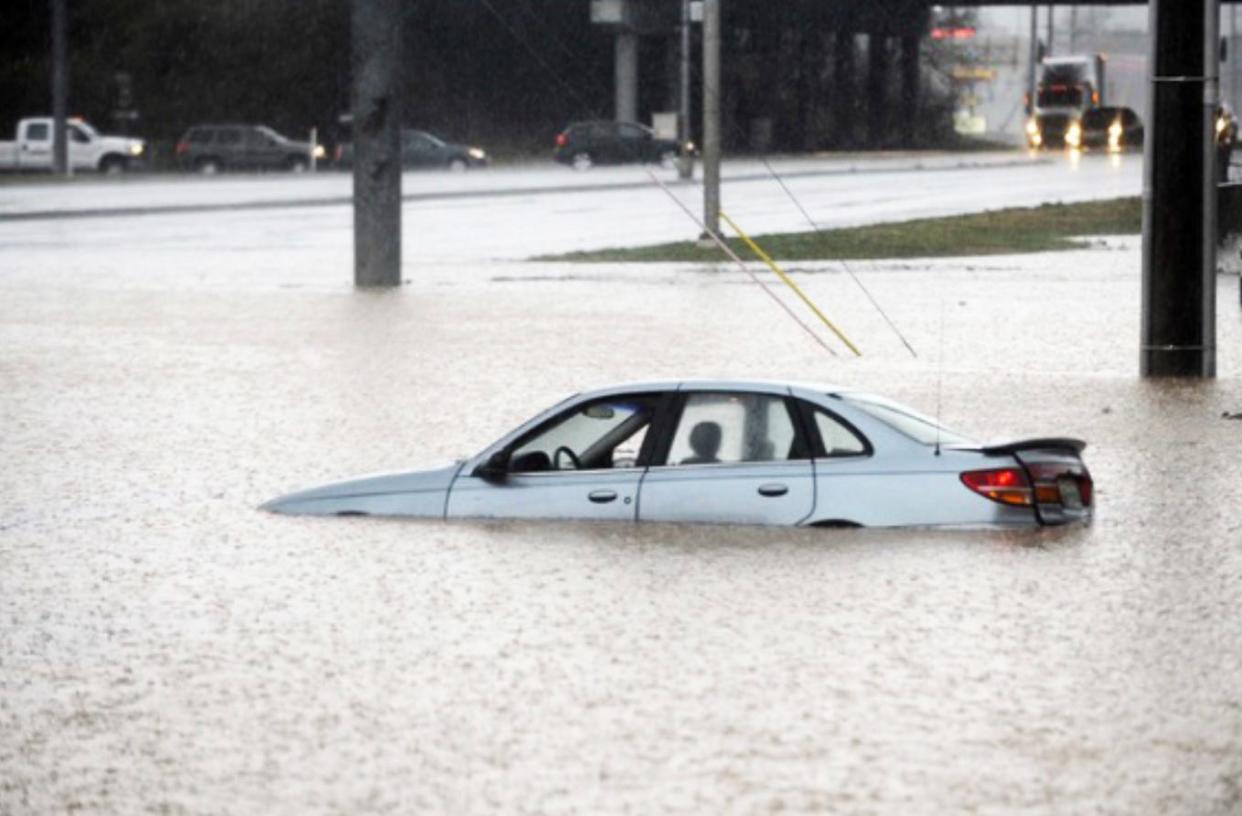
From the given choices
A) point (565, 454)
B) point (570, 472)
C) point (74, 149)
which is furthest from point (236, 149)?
point (570, 472)

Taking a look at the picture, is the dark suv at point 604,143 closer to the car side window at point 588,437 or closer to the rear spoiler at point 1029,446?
the car side window at point 588,437

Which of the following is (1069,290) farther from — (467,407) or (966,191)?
(966,191)

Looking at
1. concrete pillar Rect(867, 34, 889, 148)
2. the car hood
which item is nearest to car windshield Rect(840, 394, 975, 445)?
the car hood

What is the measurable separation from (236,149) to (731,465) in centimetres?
7399

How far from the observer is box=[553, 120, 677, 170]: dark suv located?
89.2 m

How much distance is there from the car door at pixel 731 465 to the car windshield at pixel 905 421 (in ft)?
1.27

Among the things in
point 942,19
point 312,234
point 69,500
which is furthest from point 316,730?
point 942,19

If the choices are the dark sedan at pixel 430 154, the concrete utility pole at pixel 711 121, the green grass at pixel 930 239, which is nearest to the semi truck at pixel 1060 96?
the dark sedan at pixel 430 154

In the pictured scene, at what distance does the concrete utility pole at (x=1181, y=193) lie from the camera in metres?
24.7

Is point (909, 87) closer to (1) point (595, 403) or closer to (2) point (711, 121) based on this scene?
(2) point (711, 121)

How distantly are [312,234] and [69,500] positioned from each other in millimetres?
32399

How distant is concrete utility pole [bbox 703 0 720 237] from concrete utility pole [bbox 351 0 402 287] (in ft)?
16.3

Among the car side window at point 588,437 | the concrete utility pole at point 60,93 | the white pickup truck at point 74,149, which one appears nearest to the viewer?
the car side window at point 588,437

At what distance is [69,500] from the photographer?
665 inches
